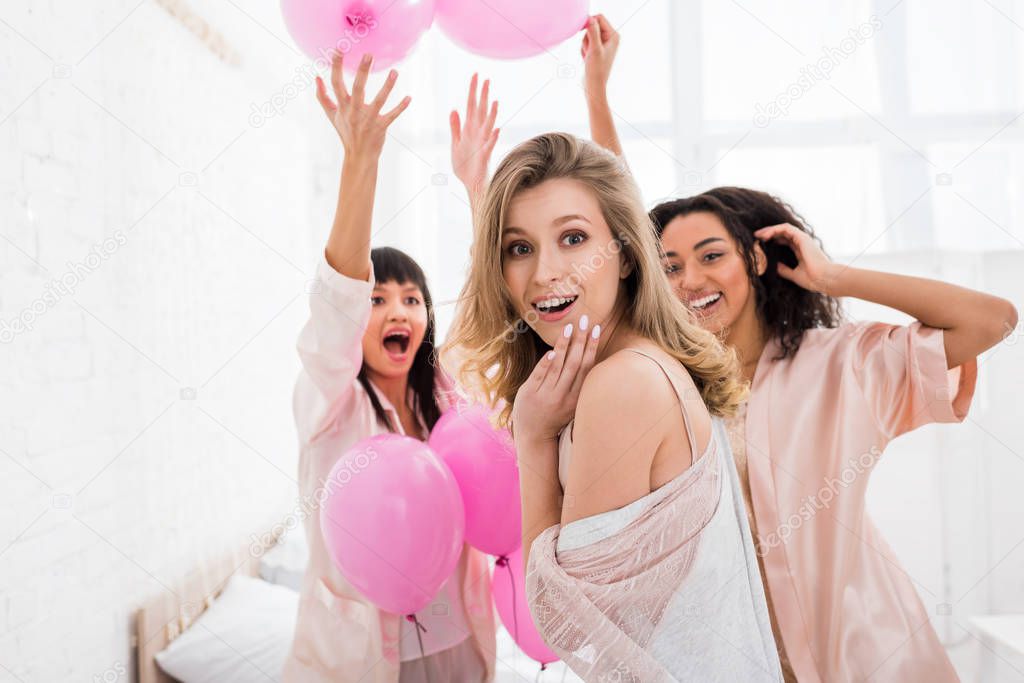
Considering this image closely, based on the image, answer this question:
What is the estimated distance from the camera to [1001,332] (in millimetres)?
1475

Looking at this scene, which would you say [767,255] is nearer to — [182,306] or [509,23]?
[509,23]

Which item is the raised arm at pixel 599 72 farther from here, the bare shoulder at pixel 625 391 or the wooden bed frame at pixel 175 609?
the wooden bed frame at pixel 175 609

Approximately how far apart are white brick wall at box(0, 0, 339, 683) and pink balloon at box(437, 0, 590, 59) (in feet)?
2.90

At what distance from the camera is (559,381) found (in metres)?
1.10

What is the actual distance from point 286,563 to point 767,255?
79.8 inches

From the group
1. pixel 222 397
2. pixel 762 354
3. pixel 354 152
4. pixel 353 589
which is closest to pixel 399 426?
pixel 353 589

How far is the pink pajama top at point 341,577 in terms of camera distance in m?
1.48

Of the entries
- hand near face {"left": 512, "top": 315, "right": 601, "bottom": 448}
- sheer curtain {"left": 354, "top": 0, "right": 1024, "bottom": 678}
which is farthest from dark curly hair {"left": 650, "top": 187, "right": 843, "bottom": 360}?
sheer curtain {"left": 354, "top": 0, "right": 1024, "bottom": 678}

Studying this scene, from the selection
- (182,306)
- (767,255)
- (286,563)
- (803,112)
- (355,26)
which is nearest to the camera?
(355,26)

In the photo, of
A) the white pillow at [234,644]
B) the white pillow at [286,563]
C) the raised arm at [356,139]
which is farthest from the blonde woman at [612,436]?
the white pillow at [286,563]

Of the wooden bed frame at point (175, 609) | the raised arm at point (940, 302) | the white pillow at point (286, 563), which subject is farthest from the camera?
the white pillow at point (286, 563)

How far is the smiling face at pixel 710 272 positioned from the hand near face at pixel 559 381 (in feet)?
2.03

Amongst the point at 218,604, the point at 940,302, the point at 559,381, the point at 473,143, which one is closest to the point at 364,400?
the point at 473,143

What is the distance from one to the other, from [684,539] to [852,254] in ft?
8.37
